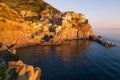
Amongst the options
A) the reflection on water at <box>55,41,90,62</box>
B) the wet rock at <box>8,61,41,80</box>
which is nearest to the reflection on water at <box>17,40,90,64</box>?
the reflection on water at <box>55,41,90,62</box>

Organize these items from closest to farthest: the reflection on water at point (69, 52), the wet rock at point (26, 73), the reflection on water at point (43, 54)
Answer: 1. the wet rock at point (26, 73)
2. the reflection on water at point (43, 54)
3. the reflection on water at point (69, 52)

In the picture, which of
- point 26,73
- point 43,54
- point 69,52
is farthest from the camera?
point 69,52

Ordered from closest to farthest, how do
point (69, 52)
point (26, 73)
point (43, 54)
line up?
point (26, 73) < point (43, 54) < point (69, 52)

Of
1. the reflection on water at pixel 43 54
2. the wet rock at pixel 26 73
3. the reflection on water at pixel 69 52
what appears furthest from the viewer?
the reflection on water at pixel 69 52

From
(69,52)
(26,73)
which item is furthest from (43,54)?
(26,73)

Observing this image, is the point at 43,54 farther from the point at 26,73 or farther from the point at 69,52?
the point at 26,73

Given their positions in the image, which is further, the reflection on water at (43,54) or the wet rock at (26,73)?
the reflection on water at (43,54)

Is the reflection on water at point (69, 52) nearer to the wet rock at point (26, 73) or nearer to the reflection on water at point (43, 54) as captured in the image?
the reflection on water at point (43, 54)

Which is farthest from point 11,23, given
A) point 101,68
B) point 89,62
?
point 101,68

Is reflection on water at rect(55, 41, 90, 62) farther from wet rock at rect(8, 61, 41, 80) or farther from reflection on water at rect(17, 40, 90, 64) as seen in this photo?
wet rock at rect(8, 61, 41, 80)

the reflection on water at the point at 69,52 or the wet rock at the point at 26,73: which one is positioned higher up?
the wet rock at the point at 26,73

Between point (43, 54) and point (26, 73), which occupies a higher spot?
point (26, 73)

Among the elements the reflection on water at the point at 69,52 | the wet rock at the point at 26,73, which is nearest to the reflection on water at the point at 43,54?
the reflection on water at the point at 69,52

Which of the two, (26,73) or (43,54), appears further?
(43,54)
